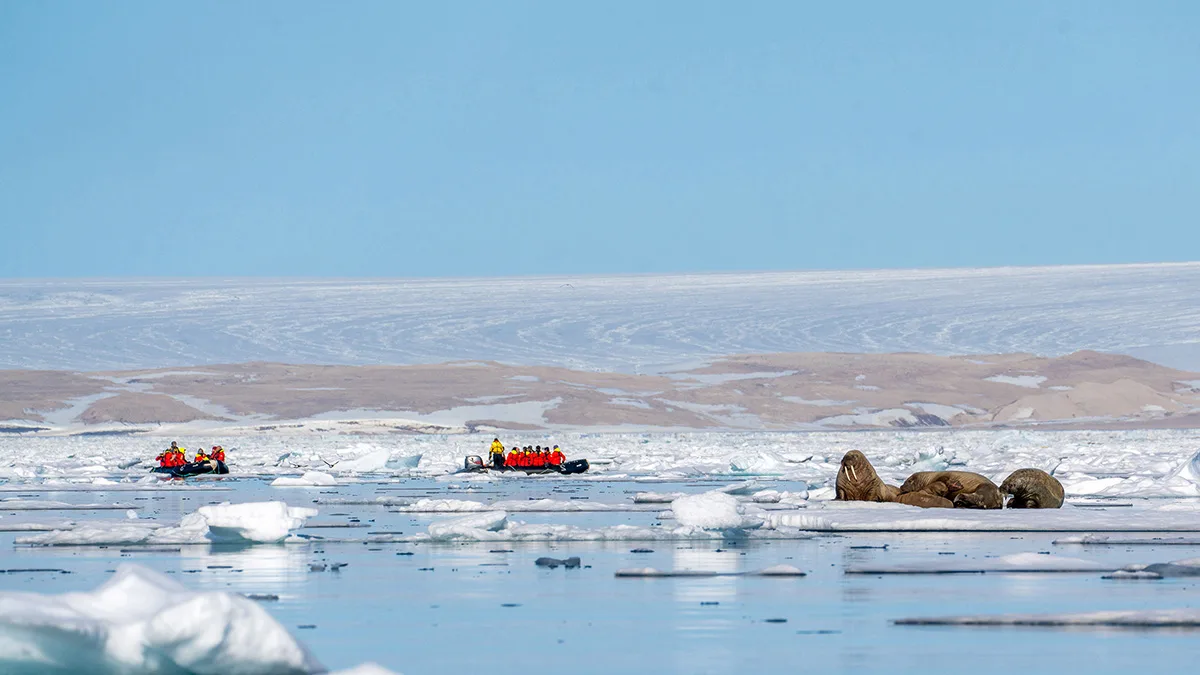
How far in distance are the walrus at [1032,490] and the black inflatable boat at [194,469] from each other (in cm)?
1501

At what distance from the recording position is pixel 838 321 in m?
98.2

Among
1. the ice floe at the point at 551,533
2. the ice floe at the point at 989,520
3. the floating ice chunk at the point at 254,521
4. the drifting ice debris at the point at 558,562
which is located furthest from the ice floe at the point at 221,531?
the ice floe at the point at 989,520

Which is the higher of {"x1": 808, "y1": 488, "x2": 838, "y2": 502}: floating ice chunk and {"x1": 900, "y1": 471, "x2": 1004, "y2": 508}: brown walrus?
{"x1": 900, "y1": 471, "x2": 1004, "y2": 508}: brown walrus

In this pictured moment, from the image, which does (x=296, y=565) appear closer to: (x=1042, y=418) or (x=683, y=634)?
(x=683, y=634)

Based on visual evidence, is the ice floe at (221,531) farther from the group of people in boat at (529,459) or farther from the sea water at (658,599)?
the group of people in boat at (529,459)

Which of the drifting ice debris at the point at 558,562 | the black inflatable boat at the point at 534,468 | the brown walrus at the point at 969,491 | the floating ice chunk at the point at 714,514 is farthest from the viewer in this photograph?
the black inflatable boat at the point at 534,468

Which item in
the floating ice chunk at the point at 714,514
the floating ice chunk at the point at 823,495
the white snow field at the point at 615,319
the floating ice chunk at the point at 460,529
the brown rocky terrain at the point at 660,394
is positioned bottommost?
the floating ice chunk at the point at 823,495

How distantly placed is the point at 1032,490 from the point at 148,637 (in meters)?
13.0

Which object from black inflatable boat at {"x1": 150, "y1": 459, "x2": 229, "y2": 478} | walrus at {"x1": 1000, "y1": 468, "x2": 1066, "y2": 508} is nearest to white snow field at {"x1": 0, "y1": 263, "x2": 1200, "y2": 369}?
black inflatable boat at {"x1": 150, "y1": 459, "x2": 229, "y2": 478}

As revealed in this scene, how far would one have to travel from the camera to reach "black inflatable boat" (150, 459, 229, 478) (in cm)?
2905

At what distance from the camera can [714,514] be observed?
528 inches

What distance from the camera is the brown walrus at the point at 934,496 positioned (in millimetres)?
17641

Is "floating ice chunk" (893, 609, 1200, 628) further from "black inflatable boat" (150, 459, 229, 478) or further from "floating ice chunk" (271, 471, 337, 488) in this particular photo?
"black inflatable boat" (150, 459, 229, 478)

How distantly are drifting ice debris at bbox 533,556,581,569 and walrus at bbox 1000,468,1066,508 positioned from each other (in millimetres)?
7605
